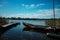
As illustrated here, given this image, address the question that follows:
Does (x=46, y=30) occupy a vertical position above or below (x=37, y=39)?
above

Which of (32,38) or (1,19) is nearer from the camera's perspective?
(1,19)

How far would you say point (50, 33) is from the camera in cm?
436

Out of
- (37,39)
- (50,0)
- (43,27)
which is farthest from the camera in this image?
(43,27)

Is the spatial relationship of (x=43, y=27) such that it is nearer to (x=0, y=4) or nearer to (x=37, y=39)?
(x=37, y=39)

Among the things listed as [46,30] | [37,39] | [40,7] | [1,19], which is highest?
[40,7]

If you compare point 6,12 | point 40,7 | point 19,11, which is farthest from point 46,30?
point 6,12

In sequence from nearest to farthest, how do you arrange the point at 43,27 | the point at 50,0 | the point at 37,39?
the point at 50,0, the point at 37,39, the point at 43,27

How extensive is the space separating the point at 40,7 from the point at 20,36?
4.79 ft

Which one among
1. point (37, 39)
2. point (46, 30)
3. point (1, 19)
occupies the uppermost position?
point (1, 19)

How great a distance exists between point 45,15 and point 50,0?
1.91ft

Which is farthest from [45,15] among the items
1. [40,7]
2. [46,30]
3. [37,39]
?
[37,39]

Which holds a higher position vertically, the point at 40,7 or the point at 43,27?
the point at 40,7

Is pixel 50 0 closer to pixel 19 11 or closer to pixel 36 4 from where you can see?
pixel 36 4

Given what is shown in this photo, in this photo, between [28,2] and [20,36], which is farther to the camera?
→ [20,36]
